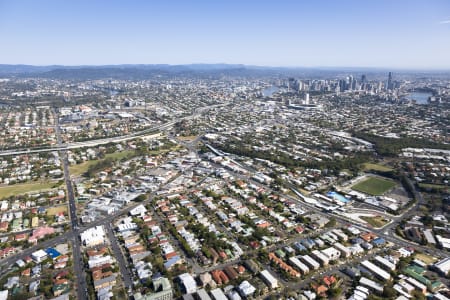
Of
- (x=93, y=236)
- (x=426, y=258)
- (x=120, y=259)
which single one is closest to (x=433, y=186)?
(x=426, y=258)

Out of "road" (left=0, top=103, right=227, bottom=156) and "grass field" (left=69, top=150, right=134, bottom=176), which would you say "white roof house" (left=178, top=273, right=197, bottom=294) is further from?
"road" (left=0, top=103, right=227, bottom=156)

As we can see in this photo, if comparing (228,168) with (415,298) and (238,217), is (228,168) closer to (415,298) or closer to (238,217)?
(238,217)

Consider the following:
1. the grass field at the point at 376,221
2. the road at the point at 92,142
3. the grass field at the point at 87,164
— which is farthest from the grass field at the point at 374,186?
the road at the point at 92,142

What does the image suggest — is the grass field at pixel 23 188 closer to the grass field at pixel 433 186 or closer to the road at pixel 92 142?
the road at pixel 92 142

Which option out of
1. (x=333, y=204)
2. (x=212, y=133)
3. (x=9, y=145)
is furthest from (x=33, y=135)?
(x=333, y=204)

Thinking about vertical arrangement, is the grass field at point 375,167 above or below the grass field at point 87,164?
below

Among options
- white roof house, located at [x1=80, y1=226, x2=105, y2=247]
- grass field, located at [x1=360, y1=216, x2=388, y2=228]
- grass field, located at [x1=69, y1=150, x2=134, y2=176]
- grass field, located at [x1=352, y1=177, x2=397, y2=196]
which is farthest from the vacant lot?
grass field, located at [x1=69, y1=150, x2=134, y2=176]
